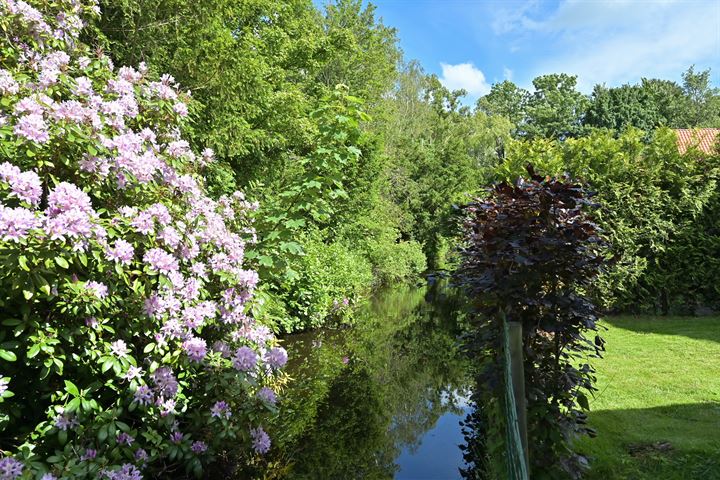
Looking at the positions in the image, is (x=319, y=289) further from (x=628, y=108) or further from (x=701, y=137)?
(x=628, y=108)

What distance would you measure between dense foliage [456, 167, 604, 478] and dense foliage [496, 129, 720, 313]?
7297mm

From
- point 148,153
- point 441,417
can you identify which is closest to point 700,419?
point 441,417

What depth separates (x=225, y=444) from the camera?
137 inches

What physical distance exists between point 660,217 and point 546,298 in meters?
8.95

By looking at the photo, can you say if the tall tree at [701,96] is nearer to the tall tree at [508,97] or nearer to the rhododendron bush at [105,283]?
the tall tree at [508,97]

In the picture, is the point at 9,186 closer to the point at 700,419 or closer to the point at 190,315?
the point at 190,315

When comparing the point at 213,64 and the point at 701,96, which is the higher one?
the point at 701,96

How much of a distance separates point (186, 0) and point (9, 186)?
16.8 feet

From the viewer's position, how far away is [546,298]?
2707 mm

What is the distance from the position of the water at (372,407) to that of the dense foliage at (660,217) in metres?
4.36

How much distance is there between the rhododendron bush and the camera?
7.63 ft

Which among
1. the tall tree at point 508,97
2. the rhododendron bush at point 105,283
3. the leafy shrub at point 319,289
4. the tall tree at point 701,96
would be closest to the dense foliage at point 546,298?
the rhododendron bush at point 105,283

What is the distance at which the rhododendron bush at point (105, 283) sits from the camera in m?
2.33

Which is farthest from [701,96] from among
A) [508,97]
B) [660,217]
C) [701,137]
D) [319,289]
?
[319,289]
